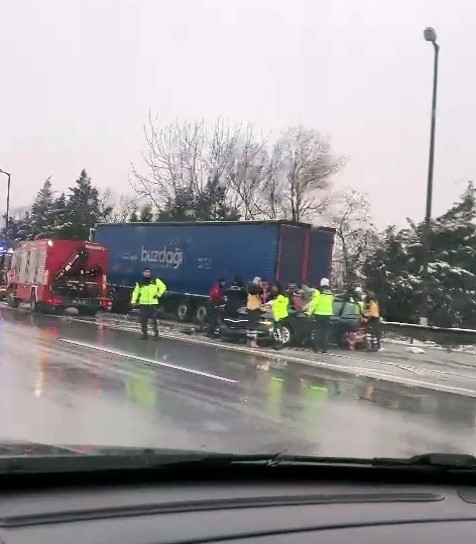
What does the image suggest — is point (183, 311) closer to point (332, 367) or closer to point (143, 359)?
point (143, 359)

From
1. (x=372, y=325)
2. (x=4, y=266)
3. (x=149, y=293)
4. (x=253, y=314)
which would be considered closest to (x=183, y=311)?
(x=149, y=293)

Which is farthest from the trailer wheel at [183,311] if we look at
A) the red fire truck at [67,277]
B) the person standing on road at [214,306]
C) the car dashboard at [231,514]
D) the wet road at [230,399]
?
the car dashboard at [231,514]

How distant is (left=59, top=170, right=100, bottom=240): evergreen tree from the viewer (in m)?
60.2

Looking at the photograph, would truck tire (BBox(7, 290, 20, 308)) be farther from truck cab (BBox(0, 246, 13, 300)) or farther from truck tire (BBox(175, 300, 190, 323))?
truck tire (BBox(175, 300, 190, 323))

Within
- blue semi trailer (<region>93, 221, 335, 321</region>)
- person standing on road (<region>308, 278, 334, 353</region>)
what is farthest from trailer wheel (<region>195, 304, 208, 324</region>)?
person standing on road (<region>308, 278, 334, 353</region>)

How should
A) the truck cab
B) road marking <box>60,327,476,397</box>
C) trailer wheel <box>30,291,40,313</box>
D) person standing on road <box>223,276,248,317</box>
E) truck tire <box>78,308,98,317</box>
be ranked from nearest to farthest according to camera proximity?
road marking <box>60,327,476,397</box>, person standing on road <box>223,276,248,317</box>, trailer wheel <box>30,291,40,313</box>, truck tire <box>78,308,98,317</box>, the truck cab

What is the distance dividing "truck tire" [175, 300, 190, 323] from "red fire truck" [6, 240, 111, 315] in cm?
271

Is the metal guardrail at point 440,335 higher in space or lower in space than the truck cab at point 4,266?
lower

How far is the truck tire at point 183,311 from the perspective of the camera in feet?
91.9

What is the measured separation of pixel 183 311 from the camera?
28.2 metres

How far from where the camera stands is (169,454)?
308 centimetres

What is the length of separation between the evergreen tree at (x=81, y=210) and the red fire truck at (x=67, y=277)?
22.9 m

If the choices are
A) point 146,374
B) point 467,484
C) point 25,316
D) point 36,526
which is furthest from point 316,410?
point 25,316

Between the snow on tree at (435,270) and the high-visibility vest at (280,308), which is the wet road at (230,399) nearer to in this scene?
the high-visibility vest at (280,308)
